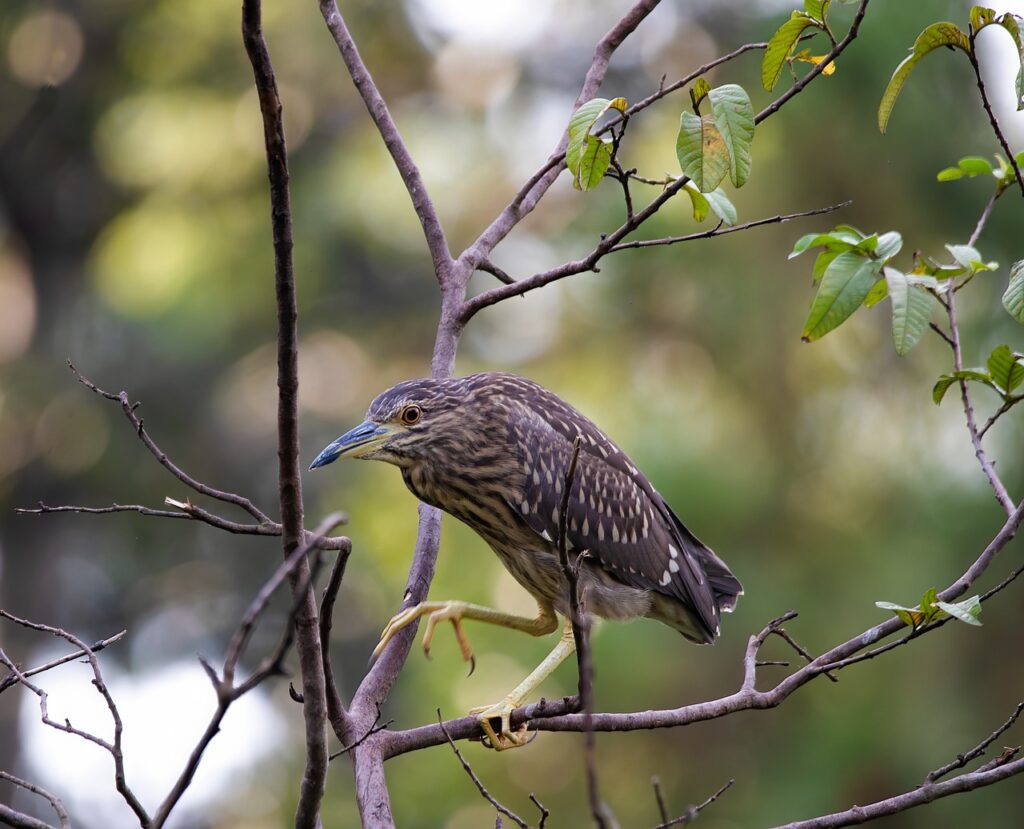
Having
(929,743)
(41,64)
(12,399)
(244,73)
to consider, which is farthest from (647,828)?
(41,64)

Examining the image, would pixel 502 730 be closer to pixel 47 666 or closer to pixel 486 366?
pixel 47 666

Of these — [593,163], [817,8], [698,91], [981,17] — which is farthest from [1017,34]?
[593,163]

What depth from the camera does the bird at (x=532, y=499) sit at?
9.45 ft

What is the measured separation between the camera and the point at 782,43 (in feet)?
6.84

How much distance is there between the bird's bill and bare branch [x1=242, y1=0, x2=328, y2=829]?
100 cm

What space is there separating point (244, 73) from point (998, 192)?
8066 mm

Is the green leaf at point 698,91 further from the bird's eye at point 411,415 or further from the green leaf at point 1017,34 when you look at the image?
the bird's eye at point 411,415

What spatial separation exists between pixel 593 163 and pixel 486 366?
7278 millimetres

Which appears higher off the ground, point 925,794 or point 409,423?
point 409,423

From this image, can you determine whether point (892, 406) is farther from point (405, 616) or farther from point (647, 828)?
point (405, 616)

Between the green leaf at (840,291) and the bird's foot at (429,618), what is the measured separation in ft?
3.65

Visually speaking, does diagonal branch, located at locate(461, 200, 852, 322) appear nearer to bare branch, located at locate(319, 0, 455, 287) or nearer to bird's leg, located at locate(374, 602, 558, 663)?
bare branch, located at locate(319, 0, 455, 287)

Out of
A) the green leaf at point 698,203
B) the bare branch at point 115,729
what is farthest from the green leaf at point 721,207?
the bare branch at point 115,729

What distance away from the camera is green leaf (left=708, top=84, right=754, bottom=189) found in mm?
1809
